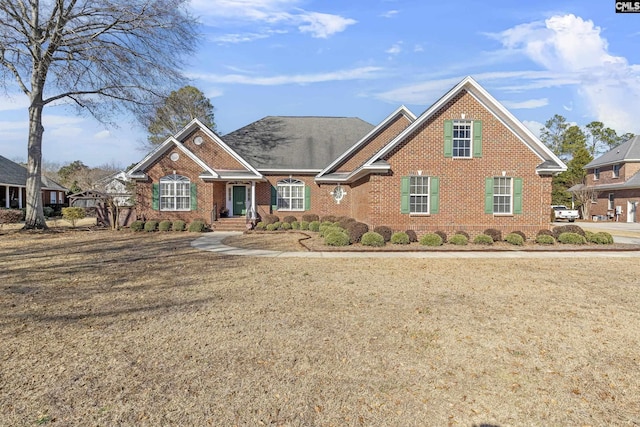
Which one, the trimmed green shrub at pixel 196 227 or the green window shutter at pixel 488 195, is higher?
the green window shutter at pixel 488 195

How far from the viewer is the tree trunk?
20.5 metres

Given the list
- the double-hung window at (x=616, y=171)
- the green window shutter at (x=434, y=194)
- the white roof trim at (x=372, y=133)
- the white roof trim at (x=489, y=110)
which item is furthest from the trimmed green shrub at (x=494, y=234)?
the double-hung window at (x=616, y=171)

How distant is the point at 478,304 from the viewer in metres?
7.02

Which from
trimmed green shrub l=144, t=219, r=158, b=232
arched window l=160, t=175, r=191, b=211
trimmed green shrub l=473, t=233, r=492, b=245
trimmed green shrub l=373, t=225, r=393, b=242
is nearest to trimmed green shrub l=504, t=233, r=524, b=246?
trimmed green shrub l=473, t=233, r=492, b=245

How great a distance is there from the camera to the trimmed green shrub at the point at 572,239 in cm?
1524

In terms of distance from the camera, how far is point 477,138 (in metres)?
17.0

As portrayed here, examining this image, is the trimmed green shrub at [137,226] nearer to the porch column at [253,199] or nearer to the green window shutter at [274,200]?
the porch column at [253,199]

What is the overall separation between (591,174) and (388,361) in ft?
156

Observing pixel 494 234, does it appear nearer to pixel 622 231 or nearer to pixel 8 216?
pixel 622 231

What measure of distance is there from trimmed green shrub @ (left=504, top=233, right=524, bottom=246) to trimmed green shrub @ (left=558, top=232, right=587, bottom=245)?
66.9 inches

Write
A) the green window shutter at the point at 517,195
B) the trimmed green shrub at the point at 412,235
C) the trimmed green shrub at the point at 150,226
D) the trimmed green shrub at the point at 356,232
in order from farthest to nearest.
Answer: the trimmed green shrub at the point at 150,226 < the green window shutter at the point at 517,195 < the trimmed green shrub at the point at 412,235 < the trimmed green shrub at the point at 356,232

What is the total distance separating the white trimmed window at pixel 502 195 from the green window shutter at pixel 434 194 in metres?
2.57

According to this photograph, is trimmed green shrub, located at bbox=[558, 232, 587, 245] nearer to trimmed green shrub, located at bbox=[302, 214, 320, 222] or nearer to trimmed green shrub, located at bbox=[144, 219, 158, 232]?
trimmed green shrub, located at bbox=[302, 214, 320, 222]

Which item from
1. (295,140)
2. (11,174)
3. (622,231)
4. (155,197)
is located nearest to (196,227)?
(155,197)
